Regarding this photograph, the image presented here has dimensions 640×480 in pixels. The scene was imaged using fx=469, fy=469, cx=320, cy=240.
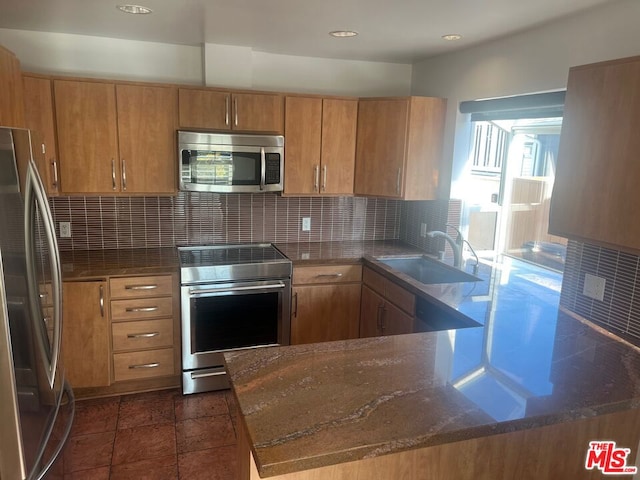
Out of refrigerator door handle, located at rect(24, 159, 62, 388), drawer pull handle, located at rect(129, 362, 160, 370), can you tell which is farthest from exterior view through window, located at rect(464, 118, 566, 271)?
refrigerator door handle, located at rect(24, 159, 62, 388)

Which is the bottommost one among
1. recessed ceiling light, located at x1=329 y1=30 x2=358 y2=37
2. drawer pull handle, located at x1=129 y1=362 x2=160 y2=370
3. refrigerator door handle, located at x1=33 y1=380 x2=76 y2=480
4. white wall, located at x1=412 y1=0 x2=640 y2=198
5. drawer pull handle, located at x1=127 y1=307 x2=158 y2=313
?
drawer pull handle, located at x1=129 y1=362 x2=160 y2=370

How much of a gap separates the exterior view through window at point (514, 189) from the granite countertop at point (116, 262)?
2164 millimetres

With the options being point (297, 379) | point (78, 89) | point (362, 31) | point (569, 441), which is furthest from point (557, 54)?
point (78, 89)

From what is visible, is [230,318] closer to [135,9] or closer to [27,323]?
[27,323]

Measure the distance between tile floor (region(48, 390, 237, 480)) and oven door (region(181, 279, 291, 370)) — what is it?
30 cm

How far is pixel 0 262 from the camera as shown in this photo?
1254 millimetres

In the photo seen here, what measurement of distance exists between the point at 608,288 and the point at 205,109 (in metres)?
2.59

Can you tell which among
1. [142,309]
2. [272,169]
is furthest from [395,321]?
[142,309]

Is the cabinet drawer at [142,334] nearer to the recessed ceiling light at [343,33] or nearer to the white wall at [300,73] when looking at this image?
the white wall at [300,73]

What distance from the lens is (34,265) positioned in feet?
5.00

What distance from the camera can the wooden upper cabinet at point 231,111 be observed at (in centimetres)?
316

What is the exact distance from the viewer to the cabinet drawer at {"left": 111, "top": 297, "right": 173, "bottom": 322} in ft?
9.86

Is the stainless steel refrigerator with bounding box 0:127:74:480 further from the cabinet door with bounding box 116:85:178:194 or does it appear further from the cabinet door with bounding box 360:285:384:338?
the cabinet door with bounding box 360:285:384:338

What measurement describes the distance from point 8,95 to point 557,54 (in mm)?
2631
